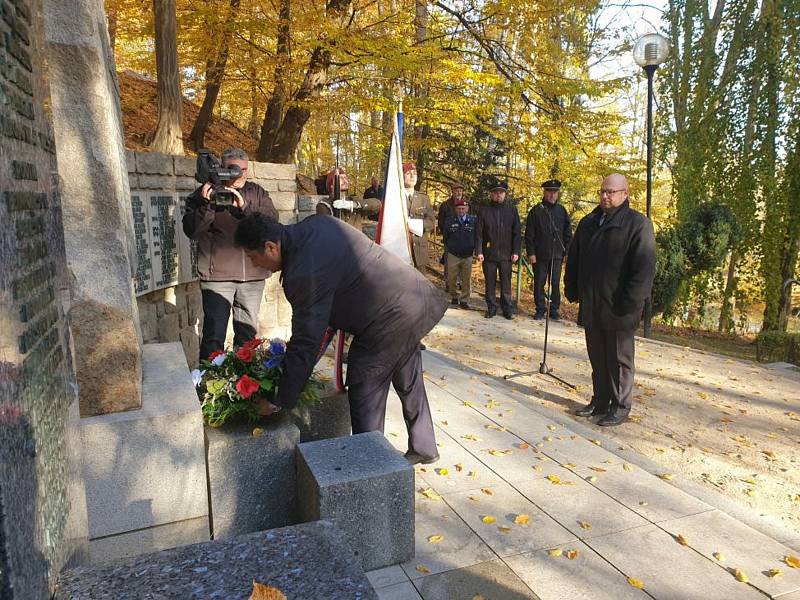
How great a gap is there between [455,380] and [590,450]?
6.42 feet

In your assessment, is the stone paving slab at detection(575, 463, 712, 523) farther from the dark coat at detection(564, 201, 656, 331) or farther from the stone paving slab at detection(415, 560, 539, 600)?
the dark coat at detection(564, 201, 656, 331)

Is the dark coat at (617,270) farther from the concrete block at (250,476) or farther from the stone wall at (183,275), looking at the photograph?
the stone wall at (183,275)

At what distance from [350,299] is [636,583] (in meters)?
2.00

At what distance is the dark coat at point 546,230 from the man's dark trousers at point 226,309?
5405 millimetres

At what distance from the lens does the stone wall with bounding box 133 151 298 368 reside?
5.37 metres

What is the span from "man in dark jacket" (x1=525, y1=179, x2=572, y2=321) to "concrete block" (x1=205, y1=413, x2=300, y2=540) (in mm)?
6674

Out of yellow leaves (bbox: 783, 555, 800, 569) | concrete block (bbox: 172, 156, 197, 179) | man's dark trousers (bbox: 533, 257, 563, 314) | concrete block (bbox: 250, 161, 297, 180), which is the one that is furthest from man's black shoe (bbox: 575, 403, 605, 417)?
concrete block (bbox: 172, 156, 197, 179)

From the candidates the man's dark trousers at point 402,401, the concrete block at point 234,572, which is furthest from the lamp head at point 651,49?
the concrete block at point 234,572

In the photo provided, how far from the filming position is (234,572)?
5.24 ft

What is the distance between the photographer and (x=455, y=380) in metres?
6.02

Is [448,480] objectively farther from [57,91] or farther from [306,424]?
[57,91]

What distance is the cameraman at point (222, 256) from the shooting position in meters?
4.60

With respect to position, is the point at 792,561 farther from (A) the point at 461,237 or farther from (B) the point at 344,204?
(A) the point at 461,237

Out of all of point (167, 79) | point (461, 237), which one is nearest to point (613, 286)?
point (461, 237)
